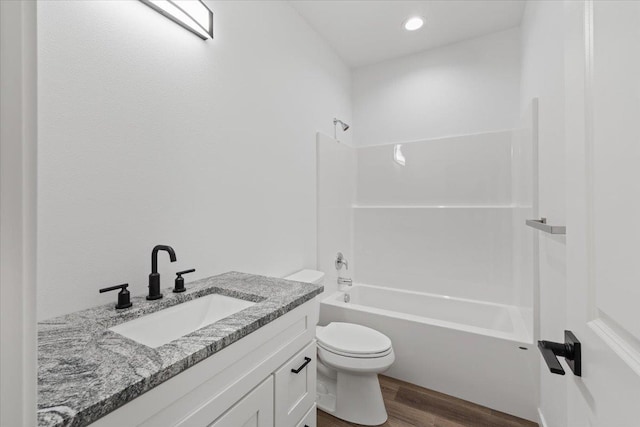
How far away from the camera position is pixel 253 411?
90cm

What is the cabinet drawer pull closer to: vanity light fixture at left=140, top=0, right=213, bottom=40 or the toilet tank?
the toilet tank

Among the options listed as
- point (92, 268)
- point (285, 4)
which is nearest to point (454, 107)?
point (285, 4)

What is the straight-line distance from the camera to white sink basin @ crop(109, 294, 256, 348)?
3.06 feet

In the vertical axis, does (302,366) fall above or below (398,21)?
below

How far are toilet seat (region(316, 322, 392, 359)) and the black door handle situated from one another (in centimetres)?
113

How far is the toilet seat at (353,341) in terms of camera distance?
162 centimetres

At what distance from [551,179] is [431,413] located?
1.53 m

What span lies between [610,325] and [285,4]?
2.44 m

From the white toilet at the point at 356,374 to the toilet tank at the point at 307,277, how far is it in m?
0.37

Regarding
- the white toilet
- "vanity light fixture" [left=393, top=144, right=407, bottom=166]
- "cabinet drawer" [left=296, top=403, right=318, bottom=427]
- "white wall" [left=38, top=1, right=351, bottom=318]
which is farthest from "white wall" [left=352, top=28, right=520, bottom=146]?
Answer: "cabinet drawer" [left=296, top=403, right=318, bottom=427]

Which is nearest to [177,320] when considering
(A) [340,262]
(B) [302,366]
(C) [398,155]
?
(B) [302,366]

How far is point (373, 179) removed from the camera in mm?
2975

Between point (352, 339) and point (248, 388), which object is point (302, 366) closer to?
point (248, 388)

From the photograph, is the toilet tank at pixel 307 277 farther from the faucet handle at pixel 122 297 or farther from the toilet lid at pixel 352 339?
the faucet handle at pixel 122 297
